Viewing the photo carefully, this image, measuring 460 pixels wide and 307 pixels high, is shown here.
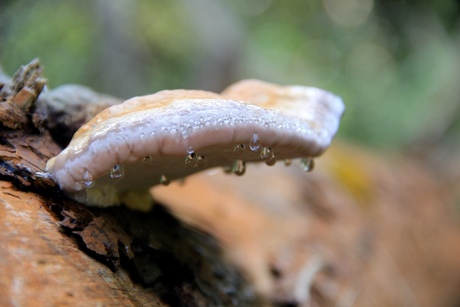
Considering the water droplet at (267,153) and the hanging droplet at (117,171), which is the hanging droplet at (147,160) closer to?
the hanging droplet at (117,171)

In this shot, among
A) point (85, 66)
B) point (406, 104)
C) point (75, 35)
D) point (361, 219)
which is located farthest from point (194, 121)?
point (406, 104)

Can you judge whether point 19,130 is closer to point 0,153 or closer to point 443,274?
point 0,153

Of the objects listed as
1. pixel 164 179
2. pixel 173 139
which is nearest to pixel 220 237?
pixel 164 179

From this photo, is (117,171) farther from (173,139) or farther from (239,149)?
(239,149)

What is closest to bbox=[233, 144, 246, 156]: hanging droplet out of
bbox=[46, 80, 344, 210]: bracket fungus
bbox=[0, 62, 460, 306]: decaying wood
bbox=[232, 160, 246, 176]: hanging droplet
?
bbox=[46, 80, 344, 210]: bracket fungus

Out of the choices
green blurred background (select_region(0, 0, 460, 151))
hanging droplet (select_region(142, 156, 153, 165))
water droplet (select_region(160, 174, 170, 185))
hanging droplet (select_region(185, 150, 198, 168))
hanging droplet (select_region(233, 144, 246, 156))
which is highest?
green blurred background (select_region(0, 0, 460, 151))

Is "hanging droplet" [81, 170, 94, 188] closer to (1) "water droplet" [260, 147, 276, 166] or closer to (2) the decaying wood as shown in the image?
(2) the decaying wood
